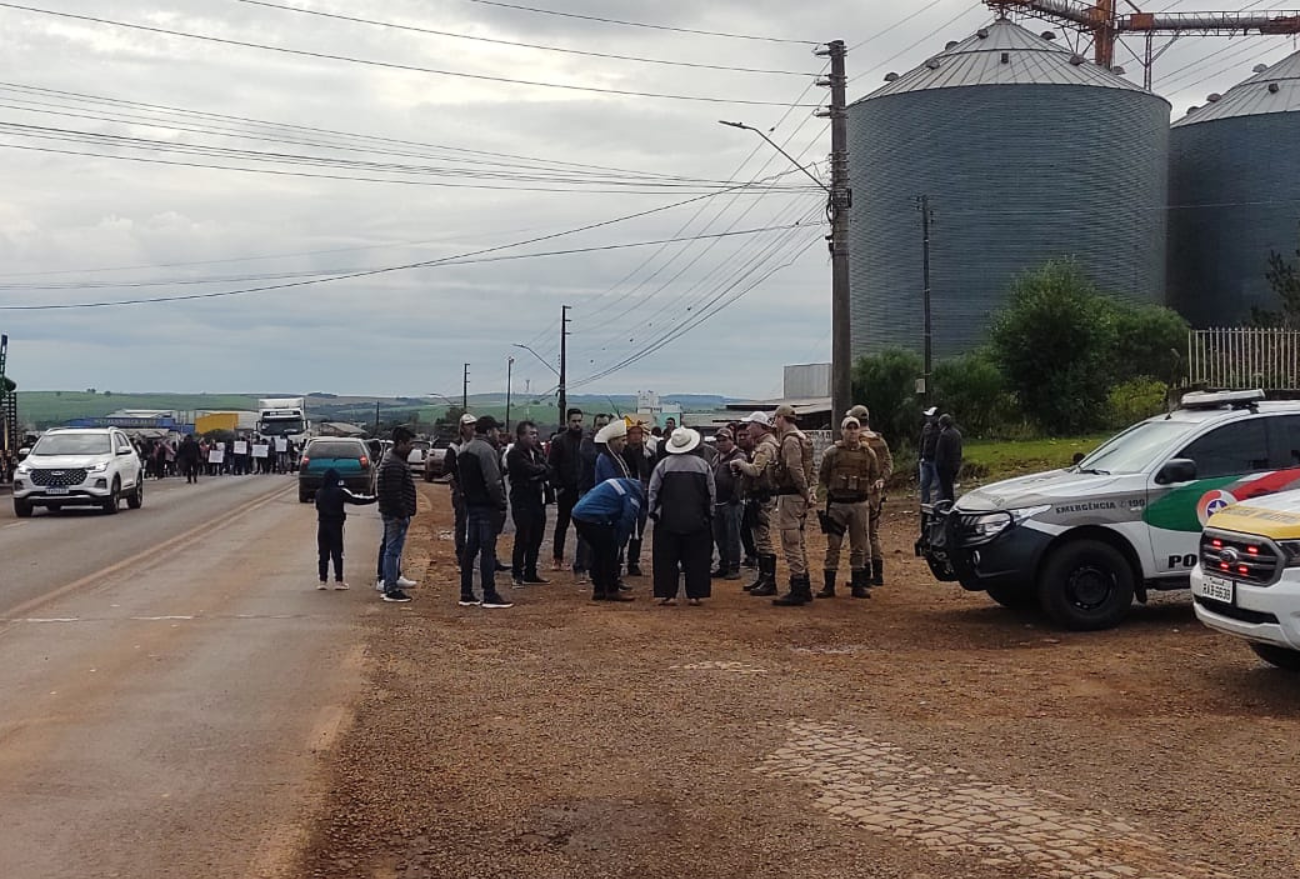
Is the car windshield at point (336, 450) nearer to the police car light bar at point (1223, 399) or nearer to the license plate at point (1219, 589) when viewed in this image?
the police car light bar at point (1223, 399)

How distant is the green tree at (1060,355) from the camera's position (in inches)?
1448

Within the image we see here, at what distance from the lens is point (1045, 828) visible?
6215 millimetres

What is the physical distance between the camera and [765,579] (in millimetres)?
15344

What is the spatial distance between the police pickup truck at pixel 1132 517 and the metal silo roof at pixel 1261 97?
152 feet

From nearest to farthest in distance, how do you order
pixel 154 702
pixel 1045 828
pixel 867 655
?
1. pixel 1045 828
2. pixel 154 702
3. pixel 867 655

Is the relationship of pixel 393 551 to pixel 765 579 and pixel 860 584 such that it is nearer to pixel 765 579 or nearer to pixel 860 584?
pixel 765 579

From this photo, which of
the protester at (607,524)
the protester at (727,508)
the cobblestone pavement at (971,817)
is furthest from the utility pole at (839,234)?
the cobblestone pavement at (971,817)

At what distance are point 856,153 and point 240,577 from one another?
39697mm

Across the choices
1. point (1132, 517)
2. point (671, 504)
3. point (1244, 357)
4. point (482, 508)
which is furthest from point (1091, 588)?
point (1244, 357)

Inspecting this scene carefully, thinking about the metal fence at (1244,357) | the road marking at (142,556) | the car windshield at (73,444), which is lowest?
the road marking at (142,556)

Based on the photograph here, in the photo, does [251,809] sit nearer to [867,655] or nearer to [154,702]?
[154,702]

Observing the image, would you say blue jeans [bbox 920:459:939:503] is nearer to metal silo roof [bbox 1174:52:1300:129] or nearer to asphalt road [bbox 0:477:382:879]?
asphalt road [bbox 0:477:382:879]

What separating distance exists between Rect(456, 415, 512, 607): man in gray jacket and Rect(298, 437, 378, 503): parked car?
1978 cm

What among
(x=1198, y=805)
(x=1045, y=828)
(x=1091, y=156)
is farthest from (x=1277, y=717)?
(x=1091, y=156)
